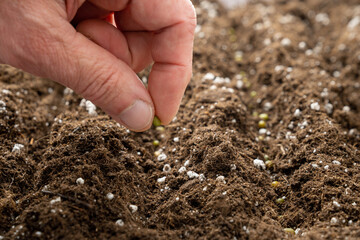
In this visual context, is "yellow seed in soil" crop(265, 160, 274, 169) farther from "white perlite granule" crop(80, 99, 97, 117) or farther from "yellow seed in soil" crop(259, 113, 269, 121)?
"white perlite granule" crop(80, 99, 97, 117)

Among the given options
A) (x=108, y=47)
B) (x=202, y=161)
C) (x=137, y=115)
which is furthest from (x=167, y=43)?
(x=202, y=161)

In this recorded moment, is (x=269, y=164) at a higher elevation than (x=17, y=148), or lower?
higher

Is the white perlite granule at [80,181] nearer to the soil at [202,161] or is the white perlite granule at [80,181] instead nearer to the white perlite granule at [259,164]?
the soil at [202,161]

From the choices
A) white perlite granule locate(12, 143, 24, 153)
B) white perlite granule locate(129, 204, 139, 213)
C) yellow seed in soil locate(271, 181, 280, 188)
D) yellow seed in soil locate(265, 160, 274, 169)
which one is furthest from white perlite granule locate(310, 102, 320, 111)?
white perlite granule locate(12, 143, 24, 153)

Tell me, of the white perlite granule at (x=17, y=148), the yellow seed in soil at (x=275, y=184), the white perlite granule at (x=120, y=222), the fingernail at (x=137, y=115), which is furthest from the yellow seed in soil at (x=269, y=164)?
the white perlite granule at (x=17, y=148)

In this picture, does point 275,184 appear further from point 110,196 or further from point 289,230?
point 110,196

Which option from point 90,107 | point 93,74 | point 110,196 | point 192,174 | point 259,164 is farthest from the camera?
point 90,107

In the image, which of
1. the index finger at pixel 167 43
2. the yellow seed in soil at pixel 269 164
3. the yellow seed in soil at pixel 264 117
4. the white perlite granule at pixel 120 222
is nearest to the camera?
the white perlite granule at pixel 120 222

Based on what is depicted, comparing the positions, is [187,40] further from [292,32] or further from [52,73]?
[292,32]
